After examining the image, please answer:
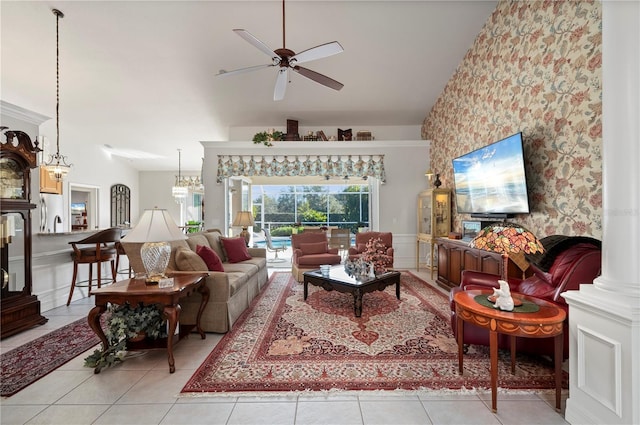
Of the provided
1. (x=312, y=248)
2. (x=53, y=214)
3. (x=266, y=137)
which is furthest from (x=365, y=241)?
(x=53, y=214)

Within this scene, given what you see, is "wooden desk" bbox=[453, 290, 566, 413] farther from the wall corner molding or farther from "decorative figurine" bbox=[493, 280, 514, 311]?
the wall corner molding

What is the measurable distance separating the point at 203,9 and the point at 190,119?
2.92 meters

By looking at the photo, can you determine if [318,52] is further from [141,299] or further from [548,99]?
[141,299]

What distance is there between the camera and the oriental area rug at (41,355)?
217cm

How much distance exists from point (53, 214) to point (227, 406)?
7.55 metres

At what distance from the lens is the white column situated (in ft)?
4.85

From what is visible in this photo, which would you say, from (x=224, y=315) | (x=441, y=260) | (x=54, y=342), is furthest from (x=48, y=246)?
(x=441, y=260)

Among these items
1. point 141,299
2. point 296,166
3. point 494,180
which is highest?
point 296,166

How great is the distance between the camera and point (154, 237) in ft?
7.93

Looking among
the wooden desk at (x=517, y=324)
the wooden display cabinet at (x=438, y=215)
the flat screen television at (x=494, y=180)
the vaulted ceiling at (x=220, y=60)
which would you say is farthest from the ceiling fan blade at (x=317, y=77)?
the wooden display cabinet at (x=438, y=215)

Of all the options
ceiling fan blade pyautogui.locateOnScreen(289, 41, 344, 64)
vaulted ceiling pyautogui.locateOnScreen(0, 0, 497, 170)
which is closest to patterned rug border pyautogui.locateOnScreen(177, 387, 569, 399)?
ceiling fan blade pyautogui.locateOnScreen(289, 41, 344, 64)

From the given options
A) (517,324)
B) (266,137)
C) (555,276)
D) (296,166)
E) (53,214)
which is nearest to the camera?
(517,324)

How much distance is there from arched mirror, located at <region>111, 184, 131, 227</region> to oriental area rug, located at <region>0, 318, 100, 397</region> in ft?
21.0

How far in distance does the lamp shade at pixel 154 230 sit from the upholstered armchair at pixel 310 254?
2724 millimetres
